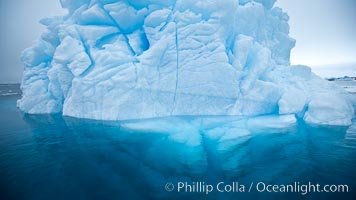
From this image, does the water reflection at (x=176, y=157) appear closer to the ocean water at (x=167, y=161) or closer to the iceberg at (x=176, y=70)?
the ocean water at (x=167, y=161)

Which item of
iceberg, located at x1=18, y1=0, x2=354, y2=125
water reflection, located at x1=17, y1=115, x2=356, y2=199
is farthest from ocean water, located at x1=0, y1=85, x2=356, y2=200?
iceberg, located at x1=18, y1=0, x2=354, y2=125

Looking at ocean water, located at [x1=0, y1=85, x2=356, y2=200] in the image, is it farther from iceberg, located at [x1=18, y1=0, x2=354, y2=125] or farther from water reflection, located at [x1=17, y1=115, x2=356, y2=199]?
iceberg, located at [x1=18, y1=0, x2=354, y2=125]

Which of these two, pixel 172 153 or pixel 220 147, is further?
pixel 220 147

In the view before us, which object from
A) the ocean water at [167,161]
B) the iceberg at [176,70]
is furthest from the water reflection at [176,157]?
the iceberg at [176,70]

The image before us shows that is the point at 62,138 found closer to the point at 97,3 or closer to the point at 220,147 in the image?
the point at 220,147

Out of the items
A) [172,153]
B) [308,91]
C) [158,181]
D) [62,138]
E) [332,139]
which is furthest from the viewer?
[308,91]

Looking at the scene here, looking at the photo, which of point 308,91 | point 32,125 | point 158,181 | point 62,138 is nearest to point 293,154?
point 158,181
